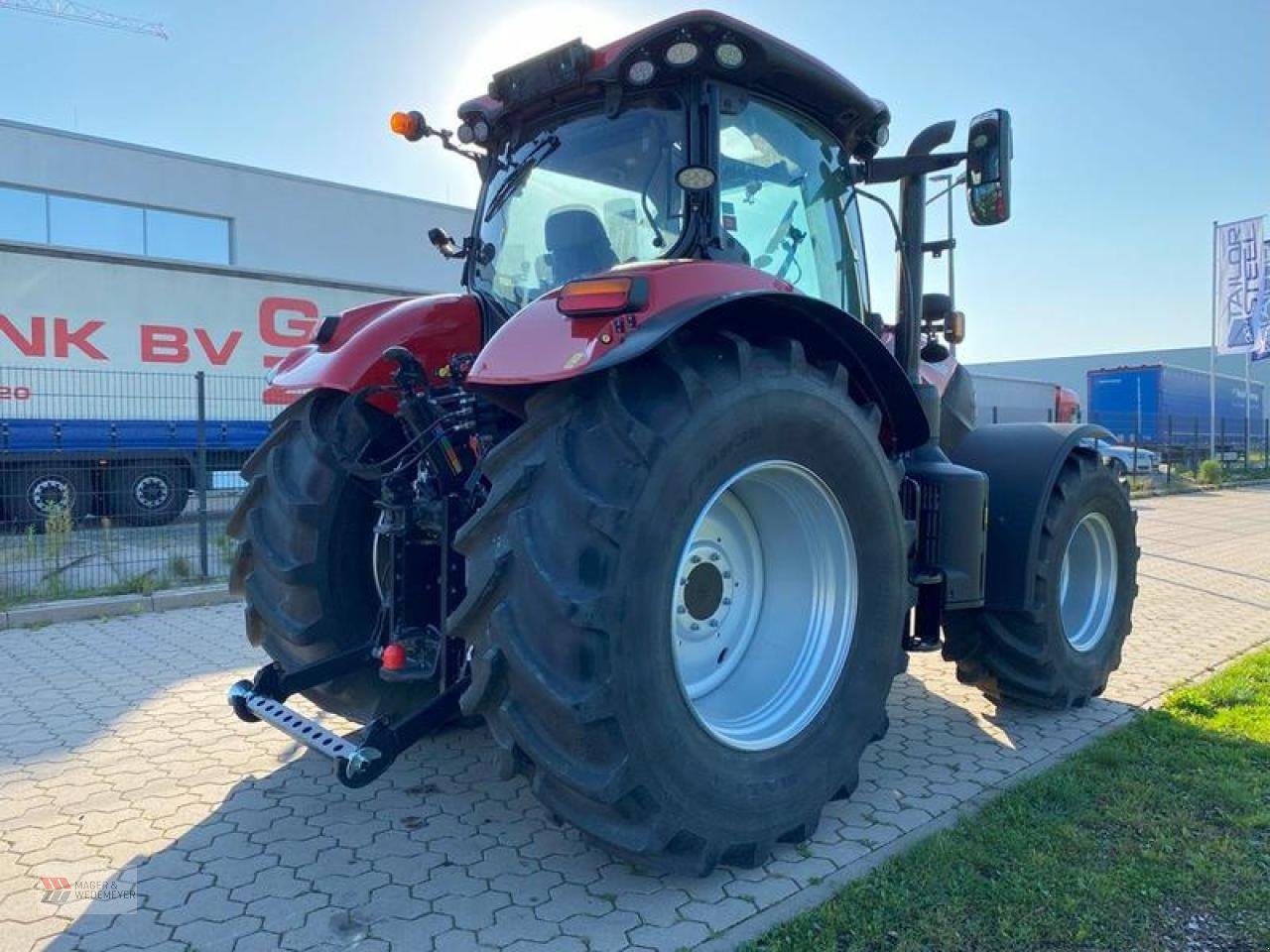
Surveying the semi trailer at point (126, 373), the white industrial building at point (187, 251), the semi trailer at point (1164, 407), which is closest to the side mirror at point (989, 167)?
the semi trailer at point (126, 373)

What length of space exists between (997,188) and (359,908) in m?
3.46

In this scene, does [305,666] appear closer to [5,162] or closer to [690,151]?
[690,151]

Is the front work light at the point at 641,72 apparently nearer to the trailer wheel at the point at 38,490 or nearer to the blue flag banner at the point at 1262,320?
the trailer wheel at the point at 38,490

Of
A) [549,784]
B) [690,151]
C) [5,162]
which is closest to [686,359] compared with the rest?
[690,151]

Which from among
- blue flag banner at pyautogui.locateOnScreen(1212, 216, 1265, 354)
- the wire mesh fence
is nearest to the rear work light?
the wire mesh fence

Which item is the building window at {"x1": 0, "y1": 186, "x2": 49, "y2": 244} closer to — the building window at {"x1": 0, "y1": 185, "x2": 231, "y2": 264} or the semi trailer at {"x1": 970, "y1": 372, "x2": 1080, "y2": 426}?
the building window at {"x1": 0, "y1": 185, "x2": 231, "y2": 264}

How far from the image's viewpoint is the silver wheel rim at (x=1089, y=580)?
15.3 feet

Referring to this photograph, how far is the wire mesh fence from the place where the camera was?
10.1m

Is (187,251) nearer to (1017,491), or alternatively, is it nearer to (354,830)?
(354,830)

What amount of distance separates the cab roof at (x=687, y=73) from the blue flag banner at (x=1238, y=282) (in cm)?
2508

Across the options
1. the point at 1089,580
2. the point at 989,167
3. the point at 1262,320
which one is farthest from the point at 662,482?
the point at 1262,320

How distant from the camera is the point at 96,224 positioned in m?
17.2

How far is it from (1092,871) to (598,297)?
7.78ft

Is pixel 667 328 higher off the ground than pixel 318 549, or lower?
higher
